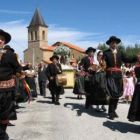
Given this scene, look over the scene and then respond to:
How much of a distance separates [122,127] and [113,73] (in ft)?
5.30

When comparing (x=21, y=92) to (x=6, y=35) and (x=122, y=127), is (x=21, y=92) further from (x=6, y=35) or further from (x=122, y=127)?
(x=6, y=35)

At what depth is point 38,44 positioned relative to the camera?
104 meters

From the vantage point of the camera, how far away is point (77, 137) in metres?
5.57

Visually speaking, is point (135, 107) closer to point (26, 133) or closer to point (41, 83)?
point (26, 133)

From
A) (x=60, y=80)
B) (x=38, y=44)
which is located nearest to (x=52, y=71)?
(x=60, y=80)

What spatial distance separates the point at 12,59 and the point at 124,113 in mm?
4580

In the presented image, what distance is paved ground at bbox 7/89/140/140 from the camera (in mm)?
5637

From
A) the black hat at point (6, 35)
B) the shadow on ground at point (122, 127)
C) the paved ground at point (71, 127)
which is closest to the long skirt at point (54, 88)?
the paved ground at point (71, 127)

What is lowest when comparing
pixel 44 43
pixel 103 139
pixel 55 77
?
pixel 103 139

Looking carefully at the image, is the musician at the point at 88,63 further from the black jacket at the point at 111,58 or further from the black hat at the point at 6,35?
the black hat at the point at 6,35

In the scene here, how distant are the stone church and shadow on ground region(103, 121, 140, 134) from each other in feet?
308

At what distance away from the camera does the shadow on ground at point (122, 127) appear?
614 cm

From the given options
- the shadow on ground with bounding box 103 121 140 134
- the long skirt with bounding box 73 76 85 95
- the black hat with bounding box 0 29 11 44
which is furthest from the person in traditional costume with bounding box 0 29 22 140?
the long skirt with bounding box 73 76 85 95

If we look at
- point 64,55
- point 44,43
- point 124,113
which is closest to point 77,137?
point 124,113
